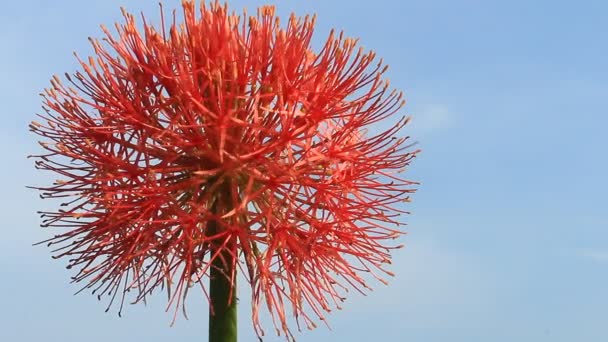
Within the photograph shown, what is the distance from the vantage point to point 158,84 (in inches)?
206

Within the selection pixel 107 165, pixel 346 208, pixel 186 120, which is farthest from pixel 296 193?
pixel 107 165

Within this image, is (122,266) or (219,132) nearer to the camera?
(219,132)

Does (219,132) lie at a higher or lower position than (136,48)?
lower

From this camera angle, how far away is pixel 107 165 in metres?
5.32

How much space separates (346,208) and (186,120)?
106 centimetres

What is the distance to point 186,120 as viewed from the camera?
5.07m

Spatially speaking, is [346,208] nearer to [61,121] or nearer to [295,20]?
[295,20]

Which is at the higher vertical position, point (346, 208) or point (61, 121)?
point (61, 121)

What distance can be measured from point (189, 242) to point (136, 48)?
118cm

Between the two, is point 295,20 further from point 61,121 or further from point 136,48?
point 61,121

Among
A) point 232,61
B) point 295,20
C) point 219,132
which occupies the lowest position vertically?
point 219,132

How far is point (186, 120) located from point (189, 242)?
649 mm

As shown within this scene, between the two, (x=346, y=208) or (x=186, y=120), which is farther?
(x=346, y=208)

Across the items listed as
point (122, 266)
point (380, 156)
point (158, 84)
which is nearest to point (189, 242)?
point (122, 266)
